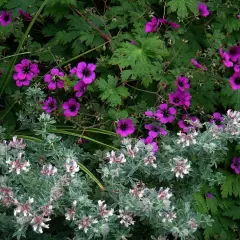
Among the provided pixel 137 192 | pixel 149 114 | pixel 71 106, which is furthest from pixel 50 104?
pixel 137 192

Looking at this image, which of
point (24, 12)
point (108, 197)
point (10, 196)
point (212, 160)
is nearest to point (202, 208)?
point (212, 160)

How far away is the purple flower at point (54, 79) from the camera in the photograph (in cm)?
212

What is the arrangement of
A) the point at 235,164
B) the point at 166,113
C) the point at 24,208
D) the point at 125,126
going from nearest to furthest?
the point at 24,208 < the point at 125,126 < the point at 166,113 < the point at 235,164

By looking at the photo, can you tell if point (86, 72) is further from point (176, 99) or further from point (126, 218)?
point (126, 218)

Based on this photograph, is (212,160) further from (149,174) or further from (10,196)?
(10,196)

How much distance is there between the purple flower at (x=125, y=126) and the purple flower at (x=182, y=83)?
11.7 inches

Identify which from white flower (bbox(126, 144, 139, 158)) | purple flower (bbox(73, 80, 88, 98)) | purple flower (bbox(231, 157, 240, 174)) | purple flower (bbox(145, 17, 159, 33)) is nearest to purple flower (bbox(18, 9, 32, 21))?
purple flower (bbox(73, 80, 88, 98))

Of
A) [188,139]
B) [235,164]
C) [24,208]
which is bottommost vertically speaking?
[235,164]

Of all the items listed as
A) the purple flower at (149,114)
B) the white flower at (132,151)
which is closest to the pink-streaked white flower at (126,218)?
the white flower at (132,151)

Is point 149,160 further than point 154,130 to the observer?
No

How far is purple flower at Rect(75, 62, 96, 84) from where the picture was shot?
2.10 metres

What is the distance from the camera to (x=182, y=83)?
2168 mm

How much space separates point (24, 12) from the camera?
7.55ft

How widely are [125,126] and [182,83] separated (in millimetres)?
353
